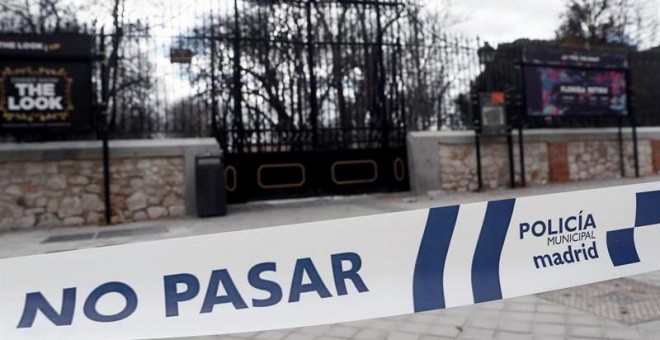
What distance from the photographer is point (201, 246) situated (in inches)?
109

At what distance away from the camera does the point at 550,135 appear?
12102 millimetres

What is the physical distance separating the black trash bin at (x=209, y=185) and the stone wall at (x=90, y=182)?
48 centimetres

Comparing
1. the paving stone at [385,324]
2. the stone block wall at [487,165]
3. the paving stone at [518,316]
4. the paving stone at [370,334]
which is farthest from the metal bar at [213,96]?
the paving stone at [518,316]

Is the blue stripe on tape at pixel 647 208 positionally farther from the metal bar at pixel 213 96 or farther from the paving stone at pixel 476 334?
the metal bar at pixel 213 96

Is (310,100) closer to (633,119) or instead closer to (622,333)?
(622,333)

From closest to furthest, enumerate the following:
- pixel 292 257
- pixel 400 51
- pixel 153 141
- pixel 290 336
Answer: pixel 292 257 < pixel 290 336 < pixel 153 141 < pixel 400 51

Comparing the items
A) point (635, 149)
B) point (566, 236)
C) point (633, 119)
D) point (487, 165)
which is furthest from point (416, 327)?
point (635, 149)

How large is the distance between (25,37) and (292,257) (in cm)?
765

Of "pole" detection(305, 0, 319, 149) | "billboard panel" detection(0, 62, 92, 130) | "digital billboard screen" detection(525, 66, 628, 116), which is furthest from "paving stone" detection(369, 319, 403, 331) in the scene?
"digital billboard screen" detection(525, 66, 628, 116)

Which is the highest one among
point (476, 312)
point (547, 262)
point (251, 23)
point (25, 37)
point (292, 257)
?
point (251, 23)

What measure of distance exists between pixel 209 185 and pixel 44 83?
323 cm

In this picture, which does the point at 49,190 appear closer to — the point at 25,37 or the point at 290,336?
the point at 25,37

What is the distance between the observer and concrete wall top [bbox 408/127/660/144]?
10930 mm

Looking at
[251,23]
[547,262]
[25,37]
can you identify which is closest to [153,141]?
[25,37]
